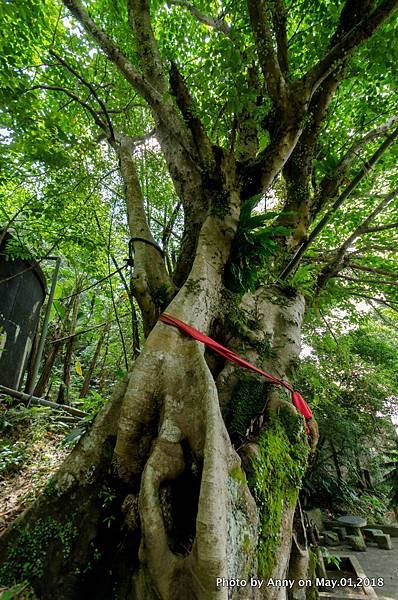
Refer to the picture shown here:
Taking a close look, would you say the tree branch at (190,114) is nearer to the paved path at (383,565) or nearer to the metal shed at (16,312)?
the metal shed at (16,312)

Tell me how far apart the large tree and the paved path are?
609 cm

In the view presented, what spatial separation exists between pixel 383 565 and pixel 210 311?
909 cm

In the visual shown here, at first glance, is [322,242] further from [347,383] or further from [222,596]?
[222,596]

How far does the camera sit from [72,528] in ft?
5.70

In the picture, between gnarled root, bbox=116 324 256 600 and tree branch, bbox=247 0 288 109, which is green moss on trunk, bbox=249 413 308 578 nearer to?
gnarled root, bbox=116 324 256 600

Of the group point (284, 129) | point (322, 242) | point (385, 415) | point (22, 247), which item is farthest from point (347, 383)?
point (22, 247)

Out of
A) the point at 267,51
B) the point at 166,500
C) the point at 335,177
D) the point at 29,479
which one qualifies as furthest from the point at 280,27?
the point at 29,479

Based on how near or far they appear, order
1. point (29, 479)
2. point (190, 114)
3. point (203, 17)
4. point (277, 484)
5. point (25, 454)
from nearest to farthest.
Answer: point (277, 484)
point (29, 479)
point (190, 114)
point (25, 454)
point (203, 17)

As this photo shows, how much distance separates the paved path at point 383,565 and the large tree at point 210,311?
609 centimetres

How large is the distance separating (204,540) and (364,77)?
5.43 m

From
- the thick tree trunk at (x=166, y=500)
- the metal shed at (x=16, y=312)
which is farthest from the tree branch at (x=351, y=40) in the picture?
the metal shed at (x=16, y=312)

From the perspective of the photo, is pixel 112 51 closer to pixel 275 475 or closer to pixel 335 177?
pixel 335 177

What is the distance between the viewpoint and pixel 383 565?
759 cm

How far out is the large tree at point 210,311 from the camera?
158 cm
